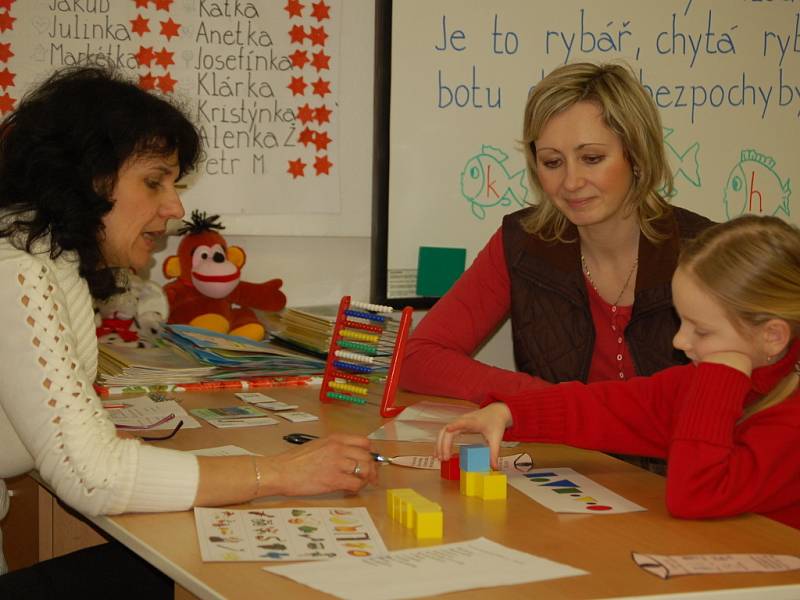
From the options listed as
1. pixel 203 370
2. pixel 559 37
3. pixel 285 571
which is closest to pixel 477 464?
pixel 285 571

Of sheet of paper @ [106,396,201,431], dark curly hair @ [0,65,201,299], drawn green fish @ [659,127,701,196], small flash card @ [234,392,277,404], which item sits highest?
drawn green fish @ [659,127,701,196]

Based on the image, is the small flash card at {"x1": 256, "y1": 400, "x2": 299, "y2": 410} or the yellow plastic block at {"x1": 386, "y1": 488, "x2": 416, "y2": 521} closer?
the yellow plastic block at {"x1": 386, "y1": 488, "x2": 416, "y2": 521}

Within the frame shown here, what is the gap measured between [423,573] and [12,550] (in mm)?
1139

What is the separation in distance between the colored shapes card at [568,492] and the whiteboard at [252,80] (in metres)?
1.29

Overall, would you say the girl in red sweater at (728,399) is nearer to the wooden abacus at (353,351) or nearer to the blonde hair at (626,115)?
the wooden abacus at (353,351)

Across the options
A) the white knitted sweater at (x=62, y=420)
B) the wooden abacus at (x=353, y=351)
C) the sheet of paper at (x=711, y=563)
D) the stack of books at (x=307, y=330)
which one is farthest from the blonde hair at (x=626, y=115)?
the white knitted sweater at (x=62, y=420)

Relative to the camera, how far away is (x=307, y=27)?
2779 millimetres

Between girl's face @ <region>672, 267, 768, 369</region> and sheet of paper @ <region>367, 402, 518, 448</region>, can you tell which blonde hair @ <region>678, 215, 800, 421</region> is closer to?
girl's face @ <region>672, 267, 768, 369</region>

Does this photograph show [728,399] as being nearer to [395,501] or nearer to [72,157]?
[395,501]

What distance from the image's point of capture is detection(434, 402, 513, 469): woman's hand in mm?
1678

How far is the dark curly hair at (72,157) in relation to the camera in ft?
5.20

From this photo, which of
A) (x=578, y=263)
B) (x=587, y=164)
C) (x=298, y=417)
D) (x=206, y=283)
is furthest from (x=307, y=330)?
(x=587, y=164)

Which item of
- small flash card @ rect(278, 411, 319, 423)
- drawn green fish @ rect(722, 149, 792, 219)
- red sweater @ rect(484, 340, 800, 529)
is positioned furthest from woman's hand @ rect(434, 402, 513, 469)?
drawn green fish @ rect(722, 149, 792, 219)

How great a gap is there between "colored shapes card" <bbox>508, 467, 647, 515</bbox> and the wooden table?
18 mm
